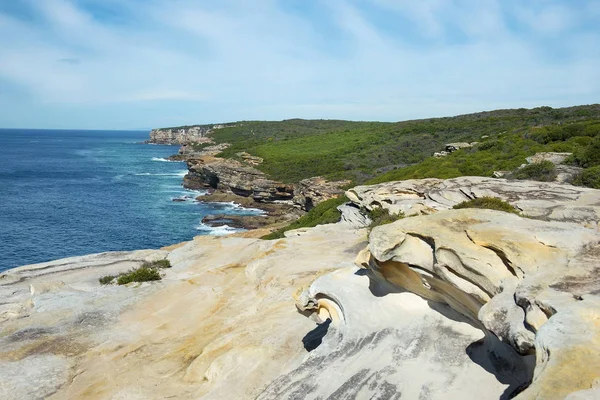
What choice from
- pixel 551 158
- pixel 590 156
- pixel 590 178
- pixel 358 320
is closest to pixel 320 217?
pixel 551 158

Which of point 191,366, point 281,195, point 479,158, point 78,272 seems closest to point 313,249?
point 191,366

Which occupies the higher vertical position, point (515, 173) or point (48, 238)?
point (515, 173)

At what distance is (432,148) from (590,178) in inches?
2148

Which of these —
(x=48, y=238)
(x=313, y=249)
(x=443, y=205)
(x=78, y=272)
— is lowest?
(x=48, y=238)

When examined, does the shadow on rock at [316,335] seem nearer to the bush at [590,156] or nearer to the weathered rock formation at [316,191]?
the bush at [590,156]

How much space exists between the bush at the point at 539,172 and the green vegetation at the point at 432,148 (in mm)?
3444

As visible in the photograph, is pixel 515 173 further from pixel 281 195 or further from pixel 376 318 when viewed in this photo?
pixel 281 195

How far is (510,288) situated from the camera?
838 centimetres

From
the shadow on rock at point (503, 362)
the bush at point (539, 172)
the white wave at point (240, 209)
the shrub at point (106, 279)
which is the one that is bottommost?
the white wave at point (240, 209)

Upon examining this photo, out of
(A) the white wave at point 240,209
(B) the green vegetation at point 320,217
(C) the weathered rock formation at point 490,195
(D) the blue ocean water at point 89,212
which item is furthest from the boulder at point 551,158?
(A) the white wave at point 240,209

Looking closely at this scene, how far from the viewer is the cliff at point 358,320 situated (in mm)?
7789

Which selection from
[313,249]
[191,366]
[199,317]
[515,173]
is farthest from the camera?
[515,173]

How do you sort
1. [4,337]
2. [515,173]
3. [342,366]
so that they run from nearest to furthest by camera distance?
[342,366], [4,337], [515,173]

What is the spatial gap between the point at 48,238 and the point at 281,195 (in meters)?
33.6
